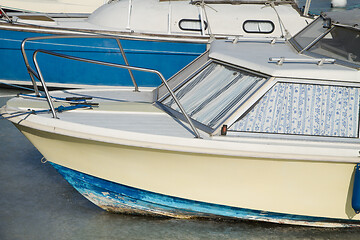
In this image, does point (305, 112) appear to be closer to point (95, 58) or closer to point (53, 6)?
point (95, 58)

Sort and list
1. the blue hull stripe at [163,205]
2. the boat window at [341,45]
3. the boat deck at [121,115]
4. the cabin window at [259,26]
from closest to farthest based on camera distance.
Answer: the boat deck at [121,115], the blue hull stripe at [163,205], the boat window at [341,45], the cabin window at [259,26]

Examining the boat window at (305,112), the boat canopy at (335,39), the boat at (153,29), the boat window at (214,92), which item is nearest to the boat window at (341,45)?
the boat canopy at (335,39)

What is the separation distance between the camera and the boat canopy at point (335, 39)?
18.5 feet

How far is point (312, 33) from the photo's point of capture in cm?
637

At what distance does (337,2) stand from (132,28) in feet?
54.1

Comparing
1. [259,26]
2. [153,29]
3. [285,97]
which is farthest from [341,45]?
[153,29]

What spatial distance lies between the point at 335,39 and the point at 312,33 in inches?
19.5

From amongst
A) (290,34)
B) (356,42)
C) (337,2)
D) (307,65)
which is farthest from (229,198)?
(337,2)

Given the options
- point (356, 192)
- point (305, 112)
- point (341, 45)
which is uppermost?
point (341, 45)

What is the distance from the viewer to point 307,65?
5.45m

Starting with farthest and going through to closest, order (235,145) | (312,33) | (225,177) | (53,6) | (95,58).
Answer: (53,6) → (95,58) → (312,33) → (225,177) → (235,145)

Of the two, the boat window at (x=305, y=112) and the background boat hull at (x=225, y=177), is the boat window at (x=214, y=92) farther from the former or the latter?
the background boat hull at (x=225, y=177)

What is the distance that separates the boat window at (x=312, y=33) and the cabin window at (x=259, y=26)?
3185 mm

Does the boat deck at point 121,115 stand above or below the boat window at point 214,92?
below
